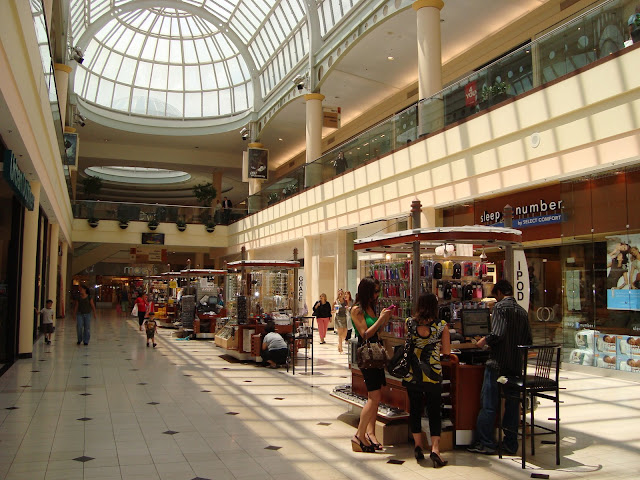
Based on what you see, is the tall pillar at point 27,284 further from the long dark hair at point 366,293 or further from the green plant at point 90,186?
the green plant at point 90,186

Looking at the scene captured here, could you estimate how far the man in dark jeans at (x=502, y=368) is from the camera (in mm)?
5094

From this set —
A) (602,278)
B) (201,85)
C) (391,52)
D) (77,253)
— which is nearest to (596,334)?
(602,278)

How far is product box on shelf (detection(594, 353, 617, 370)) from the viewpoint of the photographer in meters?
9.38

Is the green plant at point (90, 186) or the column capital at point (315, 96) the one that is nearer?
the column capital at point (315, 96)

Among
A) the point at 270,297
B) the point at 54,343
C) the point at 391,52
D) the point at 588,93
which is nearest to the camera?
the point at 588,93

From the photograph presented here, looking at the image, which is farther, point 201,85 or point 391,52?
point 201,85

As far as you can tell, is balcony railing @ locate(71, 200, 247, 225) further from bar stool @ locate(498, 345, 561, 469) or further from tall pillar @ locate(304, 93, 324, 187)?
bar stool @ locate(498, 345, 561, 469)

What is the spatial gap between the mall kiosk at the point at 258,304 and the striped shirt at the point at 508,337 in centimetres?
695

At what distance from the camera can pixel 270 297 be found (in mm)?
13180

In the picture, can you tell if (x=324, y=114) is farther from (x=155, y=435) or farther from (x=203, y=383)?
(x=155, y=435)

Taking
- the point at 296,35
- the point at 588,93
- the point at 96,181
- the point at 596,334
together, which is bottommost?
the point at 596,334

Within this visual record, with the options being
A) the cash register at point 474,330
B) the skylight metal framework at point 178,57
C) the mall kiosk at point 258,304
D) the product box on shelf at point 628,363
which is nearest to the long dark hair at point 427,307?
the cash register at point 474,330

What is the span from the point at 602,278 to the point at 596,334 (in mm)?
963

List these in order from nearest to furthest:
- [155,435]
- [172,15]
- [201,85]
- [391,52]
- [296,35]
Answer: [155,435] < [391,52] < [296,35] < [172,15] < [201,85]
